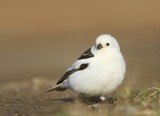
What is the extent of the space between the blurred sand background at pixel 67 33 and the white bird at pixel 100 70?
18.1 feet

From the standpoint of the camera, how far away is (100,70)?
10.7 meters

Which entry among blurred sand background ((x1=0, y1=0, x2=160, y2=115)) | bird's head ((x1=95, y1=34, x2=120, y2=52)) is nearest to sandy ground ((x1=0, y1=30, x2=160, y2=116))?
blurred sand background ((x1=0, y1=0, x2=160, y2=115))

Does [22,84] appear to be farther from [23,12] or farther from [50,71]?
[23,12]

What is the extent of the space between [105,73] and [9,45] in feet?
52.8

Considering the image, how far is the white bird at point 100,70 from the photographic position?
10.7m

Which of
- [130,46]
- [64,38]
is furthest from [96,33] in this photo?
[130,46]

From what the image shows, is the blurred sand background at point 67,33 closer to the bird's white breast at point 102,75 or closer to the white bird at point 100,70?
the white bird at point 100,70

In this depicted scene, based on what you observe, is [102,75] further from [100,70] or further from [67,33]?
[67,33]

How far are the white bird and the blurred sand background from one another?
550cm

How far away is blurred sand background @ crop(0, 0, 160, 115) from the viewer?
20.5 meters

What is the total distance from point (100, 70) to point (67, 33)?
18069 mm

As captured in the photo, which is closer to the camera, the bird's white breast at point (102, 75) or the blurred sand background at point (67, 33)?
the bird's white breast at point (102, 75)

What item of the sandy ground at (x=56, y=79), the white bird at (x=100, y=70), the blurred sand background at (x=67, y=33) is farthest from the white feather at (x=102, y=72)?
the blurred sand background at (x=67, y=33)

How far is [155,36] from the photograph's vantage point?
1054 inches
